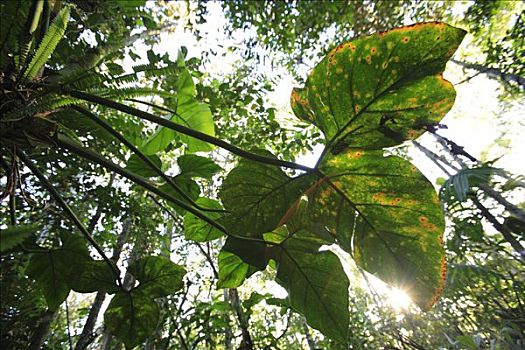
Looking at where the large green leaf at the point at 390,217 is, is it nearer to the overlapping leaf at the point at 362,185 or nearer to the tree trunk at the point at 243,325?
the overlapping leaf at the point at 362,185

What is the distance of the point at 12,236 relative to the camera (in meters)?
0.18

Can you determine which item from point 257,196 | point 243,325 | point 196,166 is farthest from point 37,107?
point 243,325

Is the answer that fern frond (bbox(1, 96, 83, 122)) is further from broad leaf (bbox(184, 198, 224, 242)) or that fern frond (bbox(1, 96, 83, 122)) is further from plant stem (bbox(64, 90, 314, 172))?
broad leaf (bbox(184, 198, 224, 242))

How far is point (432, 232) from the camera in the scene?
0.41 m

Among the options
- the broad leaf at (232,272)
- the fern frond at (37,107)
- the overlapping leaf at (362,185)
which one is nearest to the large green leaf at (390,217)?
the overlapping leaf at (362,185)

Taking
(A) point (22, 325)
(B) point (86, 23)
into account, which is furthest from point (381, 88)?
(A) point (22, 325)

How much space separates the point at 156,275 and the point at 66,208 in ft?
0.96

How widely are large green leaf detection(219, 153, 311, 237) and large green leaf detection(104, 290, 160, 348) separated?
373mm

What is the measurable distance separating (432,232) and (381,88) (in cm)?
23

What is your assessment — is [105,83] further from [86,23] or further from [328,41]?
[328,41]

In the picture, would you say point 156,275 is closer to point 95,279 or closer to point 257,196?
point 95,279

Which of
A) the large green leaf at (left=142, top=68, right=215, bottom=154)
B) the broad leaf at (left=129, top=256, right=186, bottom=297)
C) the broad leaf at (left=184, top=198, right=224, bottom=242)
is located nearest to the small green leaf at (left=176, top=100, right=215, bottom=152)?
the large green leaf at (left=142, top=68, right=215, bottom=154)

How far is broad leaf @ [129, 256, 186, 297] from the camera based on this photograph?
0.70m

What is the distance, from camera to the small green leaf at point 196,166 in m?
0.80
